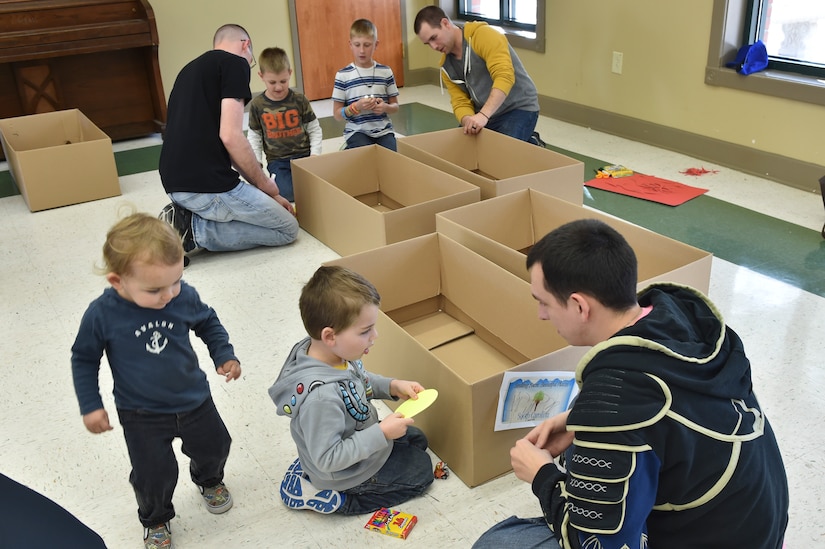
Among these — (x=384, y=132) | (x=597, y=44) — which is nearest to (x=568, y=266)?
(x=384, y=132)

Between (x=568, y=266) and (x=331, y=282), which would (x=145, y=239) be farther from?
(x=568, y=266)

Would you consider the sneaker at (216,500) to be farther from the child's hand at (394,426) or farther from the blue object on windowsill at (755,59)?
the blue object on windowsill at (755,59)

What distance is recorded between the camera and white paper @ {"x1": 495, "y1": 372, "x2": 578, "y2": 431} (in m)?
1.93

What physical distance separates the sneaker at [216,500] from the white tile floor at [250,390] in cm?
2

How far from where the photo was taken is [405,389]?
78.0 inches

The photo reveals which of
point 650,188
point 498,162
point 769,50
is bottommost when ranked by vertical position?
point 650,188

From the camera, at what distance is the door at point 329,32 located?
6.34 metres

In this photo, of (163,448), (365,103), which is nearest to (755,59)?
(365,103)

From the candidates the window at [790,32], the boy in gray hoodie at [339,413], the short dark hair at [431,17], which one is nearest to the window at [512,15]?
the window at [790,32]

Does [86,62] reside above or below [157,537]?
above

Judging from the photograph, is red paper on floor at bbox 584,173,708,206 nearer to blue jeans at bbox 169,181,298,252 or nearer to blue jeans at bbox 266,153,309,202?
blue jeans at bbox 266,153,309,202

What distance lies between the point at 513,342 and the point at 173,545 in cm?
119

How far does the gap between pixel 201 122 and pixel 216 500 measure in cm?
181

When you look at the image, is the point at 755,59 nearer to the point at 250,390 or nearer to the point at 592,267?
the point at 250,390
